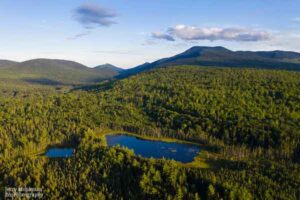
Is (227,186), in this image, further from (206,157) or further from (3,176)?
(3,176)

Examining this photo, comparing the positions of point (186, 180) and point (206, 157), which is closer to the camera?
point (186, 180)

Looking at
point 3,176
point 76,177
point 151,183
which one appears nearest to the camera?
point 151,183

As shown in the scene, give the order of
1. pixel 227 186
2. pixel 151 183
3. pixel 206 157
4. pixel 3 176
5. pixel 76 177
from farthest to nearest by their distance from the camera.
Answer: pixel 206 157 → pixel 3 176 → pixel 76 177 → pixel 151 183 → pixel 227 186

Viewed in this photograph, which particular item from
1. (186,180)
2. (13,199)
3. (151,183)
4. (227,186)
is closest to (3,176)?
(13,199)

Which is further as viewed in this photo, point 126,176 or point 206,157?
point 206,157

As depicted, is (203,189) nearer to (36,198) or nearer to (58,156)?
(36,198)

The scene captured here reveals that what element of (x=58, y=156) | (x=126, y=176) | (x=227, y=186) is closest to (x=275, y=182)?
(x=227, y=186)

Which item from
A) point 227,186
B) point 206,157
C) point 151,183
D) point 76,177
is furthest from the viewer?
point 206,157

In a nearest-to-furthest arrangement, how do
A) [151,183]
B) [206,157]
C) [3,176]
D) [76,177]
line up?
1. [151,183]
2. [76,177]
3. [3,176]
4. [206,157]
